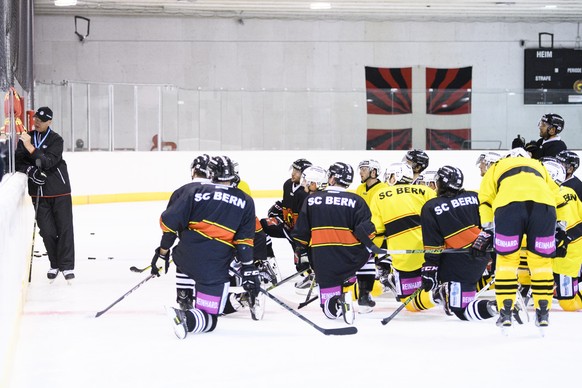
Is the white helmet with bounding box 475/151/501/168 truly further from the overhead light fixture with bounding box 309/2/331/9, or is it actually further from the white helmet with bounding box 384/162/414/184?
the overhead light fixture with bounding box 309/2/331/9

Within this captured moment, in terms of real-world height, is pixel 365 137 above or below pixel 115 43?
below

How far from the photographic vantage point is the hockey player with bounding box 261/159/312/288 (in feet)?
23.0

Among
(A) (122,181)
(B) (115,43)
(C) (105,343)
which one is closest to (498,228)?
(C) (105,343)

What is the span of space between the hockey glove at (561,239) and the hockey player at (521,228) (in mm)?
292

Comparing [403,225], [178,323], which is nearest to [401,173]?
[403,225]

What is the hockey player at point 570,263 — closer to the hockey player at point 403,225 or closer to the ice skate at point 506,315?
the hockey player at point 403,225

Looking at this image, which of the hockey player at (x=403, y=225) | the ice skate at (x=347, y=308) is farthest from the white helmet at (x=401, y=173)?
the ice skate at (x=347, y=308)

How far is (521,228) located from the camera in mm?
4965

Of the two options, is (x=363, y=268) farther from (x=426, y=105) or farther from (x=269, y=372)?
(x=426, y=105)

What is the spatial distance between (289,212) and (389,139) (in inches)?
378

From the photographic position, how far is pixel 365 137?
16.6m

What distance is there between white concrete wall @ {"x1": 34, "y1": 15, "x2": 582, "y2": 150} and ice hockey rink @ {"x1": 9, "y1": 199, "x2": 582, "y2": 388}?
10.3 metres

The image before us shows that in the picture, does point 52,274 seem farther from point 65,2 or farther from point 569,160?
point 65,2

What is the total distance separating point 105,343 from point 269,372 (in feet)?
3.45
